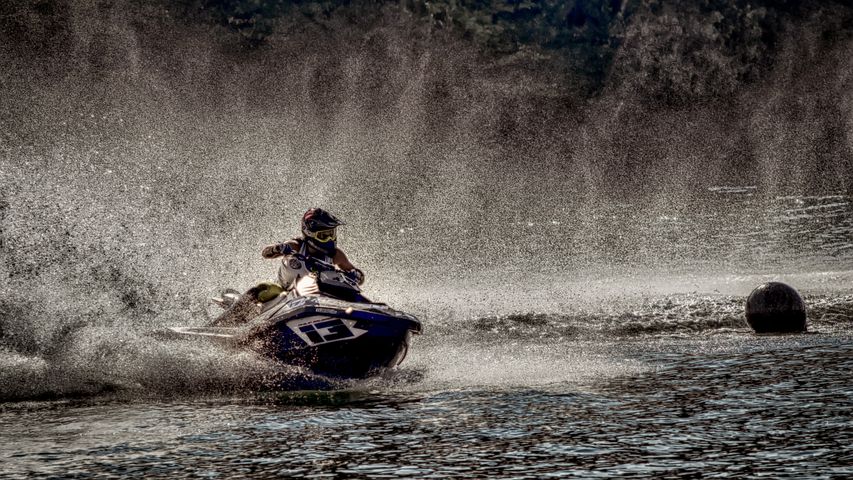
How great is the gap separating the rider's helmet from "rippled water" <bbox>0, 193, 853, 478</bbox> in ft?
7.09

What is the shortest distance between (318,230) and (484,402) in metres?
4.34

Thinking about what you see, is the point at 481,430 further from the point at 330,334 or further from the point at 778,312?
the point at 778,312

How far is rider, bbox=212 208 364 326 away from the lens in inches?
680

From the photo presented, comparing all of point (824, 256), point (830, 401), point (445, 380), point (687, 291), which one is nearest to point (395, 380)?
point (445, 380)

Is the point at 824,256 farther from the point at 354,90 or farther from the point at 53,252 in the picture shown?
the point at 354,90

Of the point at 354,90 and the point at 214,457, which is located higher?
the point at 354,90

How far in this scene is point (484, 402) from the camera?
47.4 feet

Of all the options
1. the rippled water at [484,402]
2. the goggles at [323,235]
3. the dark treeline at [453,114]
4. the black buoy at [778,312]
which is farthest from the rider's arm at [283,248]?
the dark treeline at [453,114]

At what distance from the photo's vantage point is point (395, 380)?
1633 cm

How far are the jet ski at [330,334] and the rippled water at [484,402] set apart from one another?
263 millimetres

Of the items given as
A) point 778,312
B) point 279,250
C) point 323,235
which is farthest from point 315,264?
point 778,312

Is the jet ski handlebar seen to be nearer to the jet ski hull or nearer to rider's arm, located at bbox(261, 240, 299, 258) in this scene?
rider's arm, located at bbox(261, 240, 299, 258)

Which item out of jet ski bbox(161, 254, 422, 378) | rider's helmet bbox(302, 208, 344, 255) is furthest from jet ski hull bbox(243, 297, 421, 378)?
rider's helmet bbox(302, 208, 344, 255)

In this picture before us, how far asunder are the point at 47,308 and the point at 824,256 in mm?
23514
